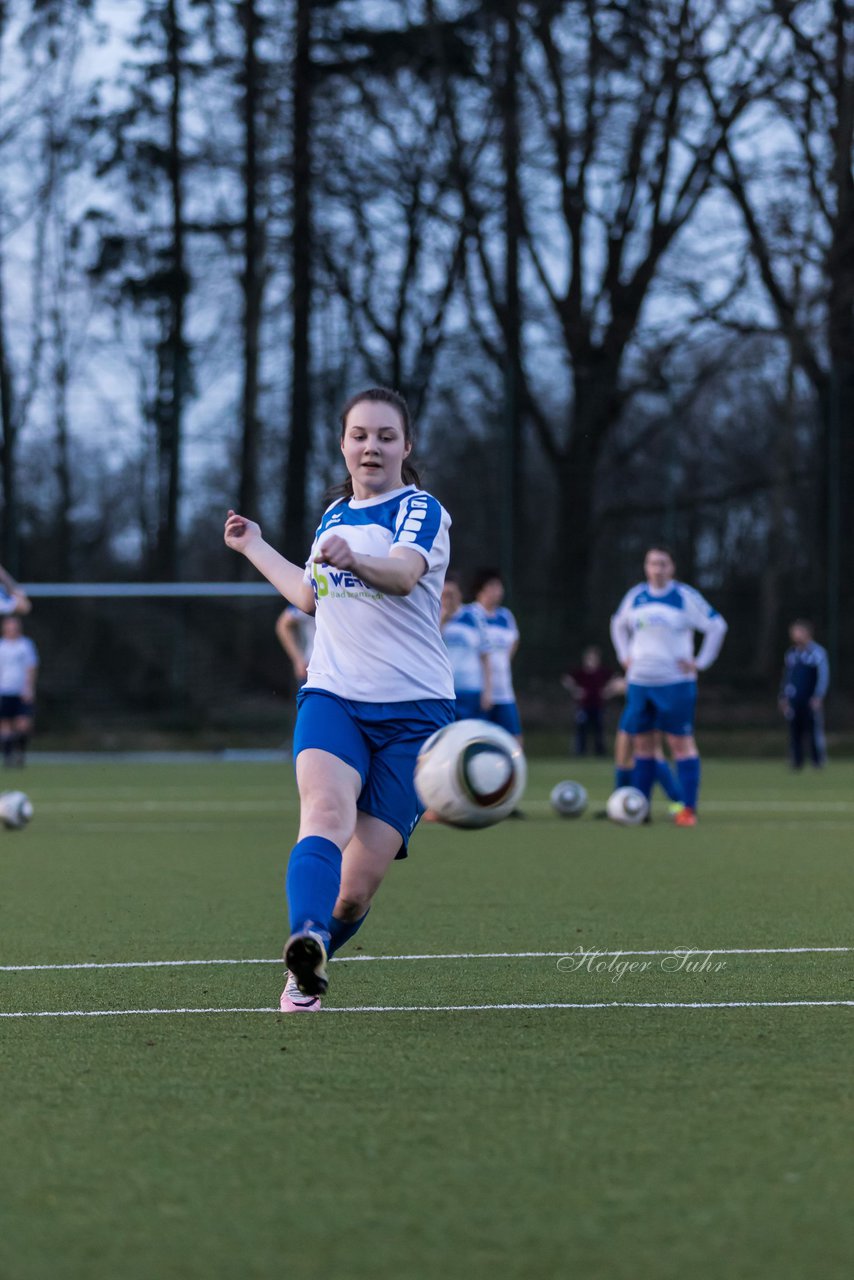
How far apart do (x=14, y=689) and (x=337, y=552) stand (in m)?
19.7

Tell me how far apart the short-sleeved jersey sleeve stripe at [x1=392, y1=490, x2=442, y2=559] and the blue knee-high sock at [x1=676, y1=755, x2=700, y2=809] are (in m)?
9.31

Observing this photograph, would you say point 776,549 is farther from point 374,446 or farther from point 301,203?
point 374,446

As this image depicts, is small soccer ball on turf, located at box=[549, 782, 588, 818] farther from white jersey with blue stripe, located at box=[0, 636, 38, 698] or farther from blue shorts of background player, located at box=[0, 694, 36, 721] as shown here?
blue shorts of background player, located at box=[0, 694, 36, 721]

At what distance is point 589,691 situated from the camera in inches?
1086

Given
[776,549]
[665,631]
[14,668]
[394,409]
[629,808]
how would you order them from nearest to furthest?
1. [394,409]
2. [665,631]
3. [629,808]
4. [14,668]
5. [776,549]

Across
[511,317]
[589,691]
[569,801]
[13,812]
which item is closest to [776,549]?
[589,691]

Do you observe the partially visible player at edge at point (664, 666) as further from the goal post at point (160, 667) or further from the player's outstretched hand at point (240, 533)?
the goal post at point (160, 667)

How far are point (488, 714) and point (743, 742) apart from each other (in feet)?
42.2

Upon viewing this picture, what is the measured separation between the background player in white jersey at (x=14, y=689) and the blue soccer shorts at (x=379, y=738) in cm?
1890

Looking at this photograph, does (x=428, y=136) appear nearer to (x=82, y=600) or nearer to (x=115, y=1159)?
(x=82, y=600)

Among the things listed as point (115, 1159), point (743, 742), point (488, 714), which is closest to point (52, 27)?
point (743, 742)

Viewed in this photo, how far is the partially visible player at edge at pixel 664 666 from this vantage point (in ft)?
47.6

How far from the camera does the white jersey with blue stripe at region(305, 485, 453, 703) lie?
18.7 feet

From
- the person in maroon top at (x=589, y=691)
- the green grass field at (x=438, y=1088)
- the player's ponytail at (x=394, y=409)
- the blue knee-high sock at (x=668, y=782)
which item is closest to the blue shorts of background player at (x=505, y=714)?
the blue knee-high sock at (x=668, y=782)
